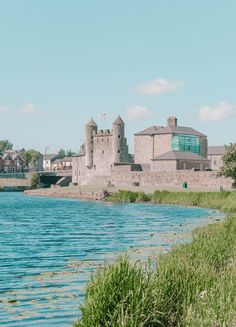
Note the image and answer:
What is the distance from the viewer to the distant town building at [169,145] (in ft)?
376

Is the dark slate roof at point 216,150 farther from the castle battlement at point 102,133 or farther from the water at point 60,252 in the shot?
the water at point 60,252

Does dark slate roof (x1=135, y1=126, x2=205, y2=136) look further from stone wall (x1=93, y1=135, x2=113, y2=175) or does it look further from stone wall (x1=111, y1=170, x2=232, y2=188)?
stone wall (x1=111, y1=170, x2=232, y2=188)

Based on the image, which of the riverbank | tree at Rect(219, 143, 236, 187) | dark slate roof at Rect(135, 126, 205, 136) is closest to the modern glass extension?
dark slate roof at Rect(135, 126, 205, 136)

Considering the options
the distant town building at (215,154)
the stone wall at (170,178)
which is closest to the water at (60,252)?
the stone wall at (170,178)

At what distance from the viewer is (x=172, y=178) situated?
103 metres

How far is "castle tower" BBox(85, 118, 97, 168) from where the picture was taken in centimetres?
12949

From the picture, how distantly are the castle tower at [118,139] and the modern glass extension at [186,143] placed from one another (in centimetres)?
1166

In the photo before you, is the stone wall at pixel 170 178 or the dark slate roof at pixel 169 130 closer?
the stone wall at pixel 170 178

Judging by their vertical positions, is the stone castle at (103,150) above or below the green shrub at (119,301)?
above

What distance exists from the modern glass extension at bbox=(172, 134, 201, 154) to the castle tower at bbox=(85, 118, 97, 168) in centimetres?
A: 2052

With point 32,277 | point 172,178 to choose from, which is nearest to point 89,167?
point 172,178

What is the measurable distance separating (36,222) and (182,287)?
36.9 metres

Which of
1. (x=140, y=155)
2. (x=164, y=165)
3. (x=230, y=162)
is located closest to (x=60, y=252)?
(x=230, y=162)

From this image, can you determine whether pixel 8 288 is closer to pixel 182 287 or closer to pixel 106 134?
pixel 182 287
